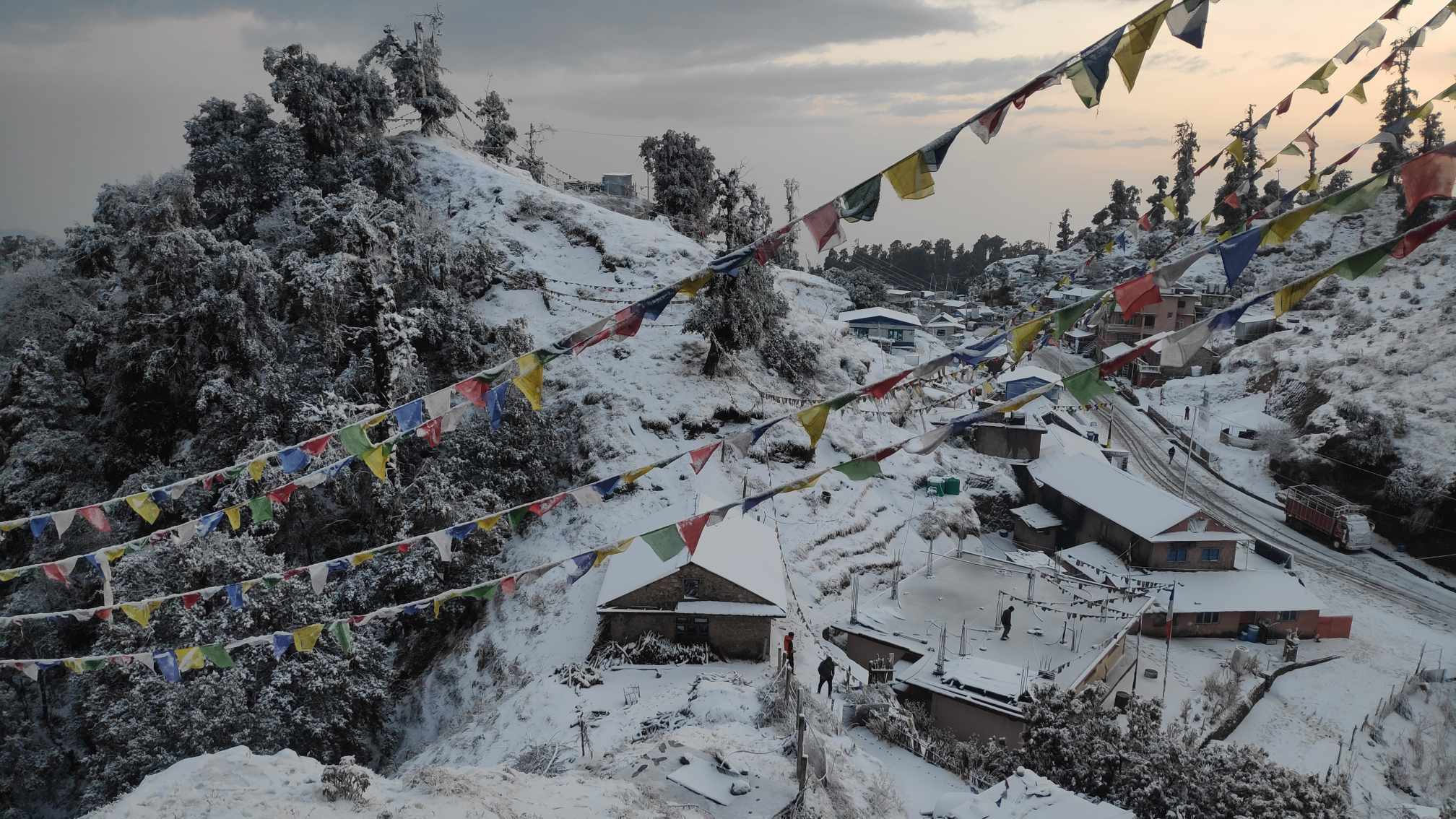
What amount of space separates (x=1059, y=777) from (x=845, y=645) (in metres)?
11.2

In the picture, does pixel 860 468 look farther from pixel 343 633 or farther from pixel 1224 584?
pixel 1224 584

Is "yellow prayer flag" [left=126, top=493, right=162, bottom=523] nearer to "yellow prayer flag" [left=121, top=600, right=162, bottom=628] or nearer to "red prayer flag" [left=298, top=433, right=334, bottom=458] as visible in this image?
"yellow prayer flag" [left=121, top=600, right=162, bottom=628]

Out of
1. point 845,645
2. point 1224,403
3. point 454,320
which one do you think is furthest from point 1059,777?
point 1224,403

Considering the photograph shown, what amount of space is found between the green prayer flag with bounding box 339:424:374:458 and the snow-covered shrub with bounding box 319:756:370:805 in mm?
4680

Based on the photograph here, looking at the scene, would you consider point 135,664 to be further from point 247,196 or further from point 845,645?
point 247,196

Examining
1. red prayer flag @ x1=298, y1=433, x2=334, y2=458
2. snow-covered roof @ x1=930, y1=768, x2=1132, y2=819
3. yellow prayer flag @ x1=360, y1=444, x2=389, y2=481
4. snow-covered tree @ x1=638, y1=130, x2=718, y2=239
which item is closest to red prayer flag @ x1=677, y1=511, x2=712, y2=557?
yellow prayer flag @ x1=360, y1=444, x2=389, y2=481

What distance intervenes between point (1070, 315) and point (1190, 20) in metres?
2.91

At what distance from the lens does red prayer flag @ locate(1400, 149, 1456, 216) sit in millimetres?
6414

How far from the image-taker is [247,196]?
1778 inches

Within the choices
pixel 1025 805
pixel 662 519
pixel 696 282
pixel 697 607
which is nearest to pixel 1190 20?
pixel 696 282

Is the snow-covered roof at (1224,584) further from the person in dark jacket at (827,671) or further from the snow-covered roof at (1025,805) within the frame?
the snow-covered roof at (1025,805)

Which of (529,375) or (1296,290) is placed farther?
(529,375)

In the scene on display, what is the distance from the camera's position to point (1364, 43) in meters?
9.96

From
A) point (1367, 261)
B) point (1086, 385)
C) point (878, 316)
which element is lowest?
point (1086, 385)
